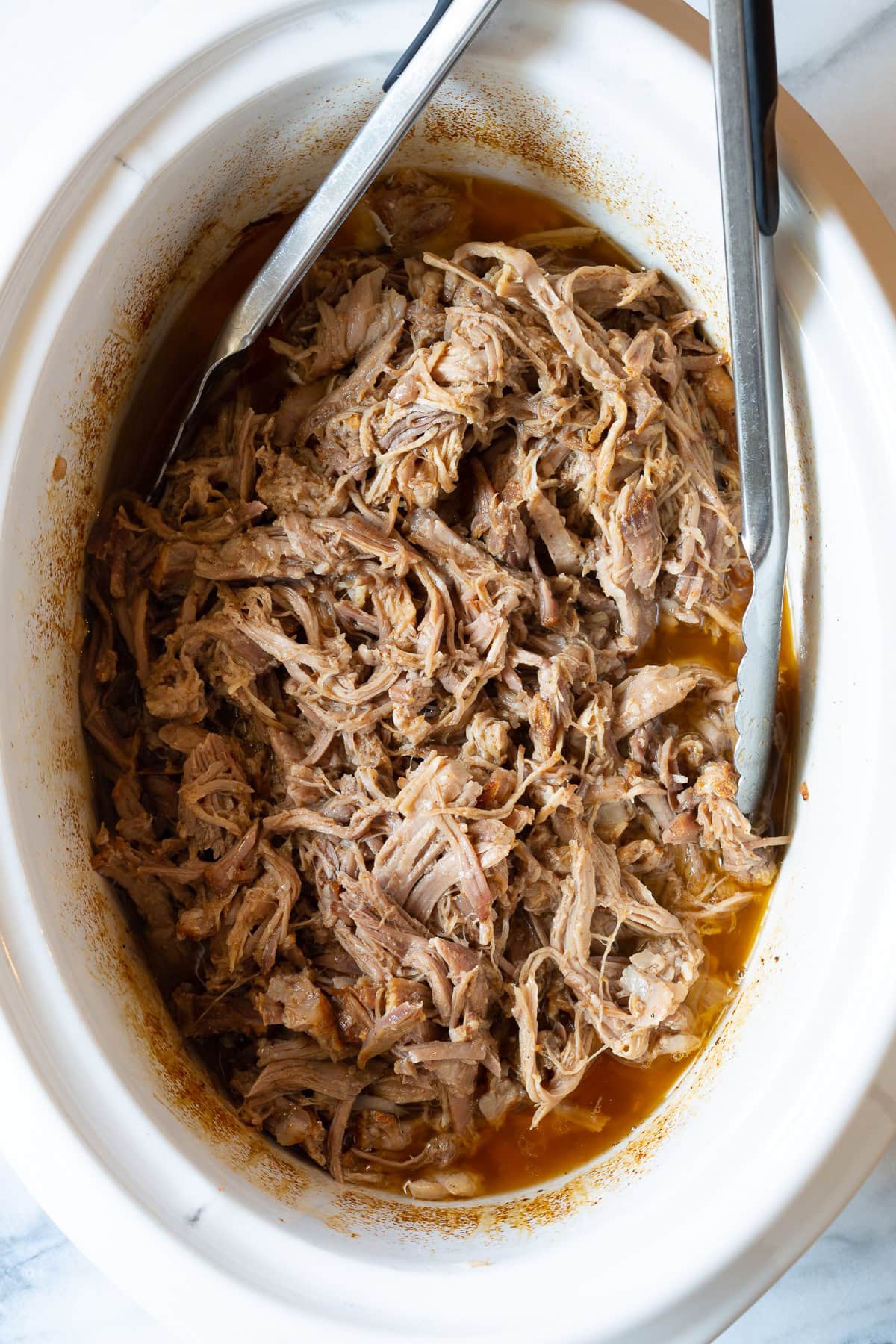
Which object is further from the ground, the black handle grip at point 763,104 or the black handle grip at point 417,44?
the black handle grip at point 417,44

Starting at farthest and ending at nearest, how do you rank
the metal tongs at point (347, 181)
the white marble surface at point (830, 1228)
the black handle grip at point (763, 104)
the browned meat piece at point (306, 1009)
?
the white marble surface at point (830, 1228) → the browned meat piece at point (306, 1009) → the metal tongs at point (347, 181) → the black handle grip at point (763, 104)

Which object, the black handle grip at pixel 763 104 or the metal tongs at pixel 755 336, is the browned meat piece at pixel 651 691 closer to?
the metal tongs at pixel 755 336

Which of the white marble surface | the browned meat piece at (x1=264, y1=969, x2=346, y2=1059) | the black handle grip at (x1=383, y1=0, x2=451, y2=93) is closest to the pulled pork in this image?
the browned meat piece at (x1=264, y1=969, x2=346, y2=1059)

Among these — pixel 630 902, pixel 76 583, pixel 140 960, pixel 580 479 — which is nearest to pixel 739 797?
pixel 630 902

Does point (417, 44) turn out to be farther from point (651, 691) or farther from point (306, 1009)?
point (306, 1009)

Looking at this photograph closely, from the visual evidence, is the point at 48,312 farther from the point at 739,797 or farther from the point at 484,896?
the point at 739,797

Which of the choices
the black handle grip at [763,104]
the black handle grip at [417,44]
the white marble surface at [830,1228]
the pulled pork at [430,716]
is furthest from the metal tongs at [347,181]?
the white marble surface at [830,1228]

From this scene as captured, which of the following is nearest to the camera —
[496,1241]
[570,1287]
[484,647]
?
[570,1287]
